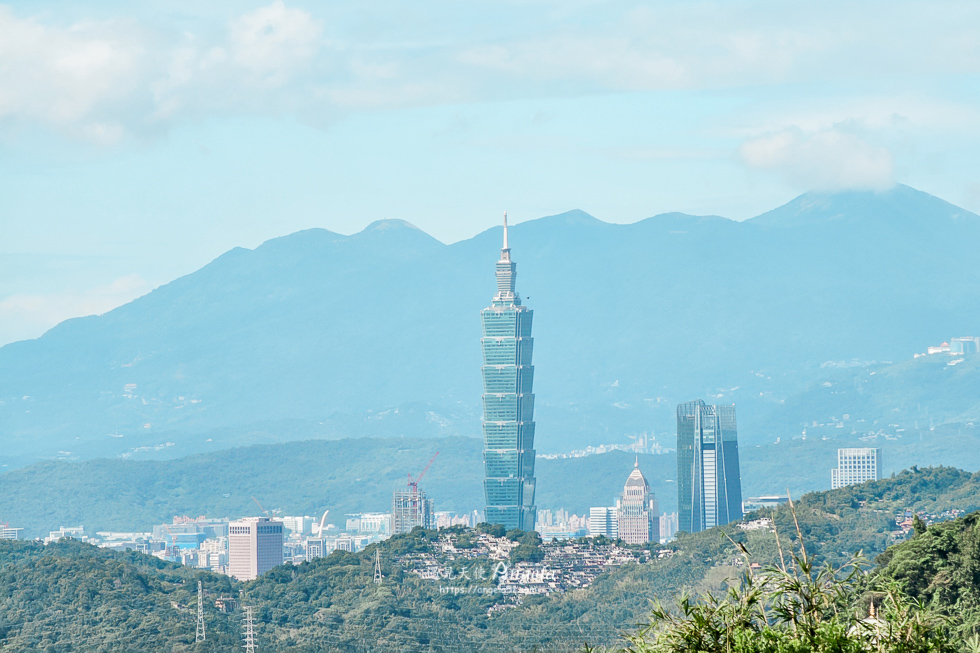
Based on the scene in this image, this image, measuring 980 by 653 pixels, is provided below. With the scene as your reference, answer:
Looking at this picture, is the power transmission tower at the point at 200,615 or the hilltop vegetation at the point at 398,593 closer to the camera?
the power transmission tower at the point at 200,615

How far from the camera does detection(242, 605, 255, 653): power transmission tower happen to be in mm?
109425

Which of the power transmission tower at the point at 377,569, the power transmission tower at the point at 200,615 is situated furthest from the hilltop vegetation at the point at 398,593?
the power transmission tower at the point at 200,615

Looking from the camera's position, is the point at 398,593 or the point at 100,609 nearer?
the point at 100,609

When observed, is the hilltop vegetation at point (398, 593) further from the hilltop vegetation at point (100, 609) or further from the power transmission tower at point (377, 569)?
the power transmission tower at point (377, 569)

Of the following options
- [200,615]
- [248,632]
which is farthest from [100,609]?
[248,632]

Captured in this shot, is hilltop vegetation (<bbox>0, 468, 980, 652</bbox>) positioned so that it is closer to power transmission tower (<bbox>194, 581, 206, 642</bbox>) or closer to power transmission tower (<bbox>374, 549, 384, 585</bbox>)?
power transmission tower (<bbox>374, 549, 384, 585</bbox>)

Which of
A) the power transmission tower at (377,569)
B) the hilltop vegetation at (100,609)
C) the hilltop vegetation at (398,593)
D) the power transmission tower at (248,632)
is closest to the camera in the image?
the hilltop vegetation at (100,609)

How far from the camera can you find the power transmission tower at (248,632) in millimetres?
109425

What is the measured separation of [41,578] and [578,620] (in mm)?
38292

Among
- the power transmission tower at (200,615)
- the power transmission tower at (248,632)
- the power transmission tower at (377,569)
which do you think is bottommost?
the power transmission tower at (248,632)

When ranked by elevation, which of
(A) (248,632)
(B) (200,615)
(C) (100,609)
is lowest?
(A) (248,632)

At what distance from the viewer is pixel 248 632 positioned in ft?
371

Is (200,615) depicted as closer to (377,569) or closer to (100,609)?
(100,609)

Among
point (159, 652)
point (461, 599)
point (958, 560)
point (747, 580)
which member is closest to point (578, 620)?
point (461, 599)
